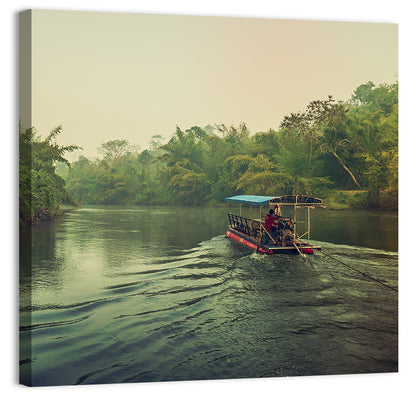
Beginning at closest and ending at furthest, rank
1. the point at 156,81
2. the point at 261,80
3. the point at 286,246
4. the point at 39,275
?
the point at 39,275 → the point at 286,246 → the point at 261,80 → the point at 156,81

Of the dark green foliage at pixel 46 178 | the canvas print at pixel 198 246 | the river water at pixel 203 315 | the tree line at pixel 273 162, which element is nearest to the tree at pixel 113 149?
the tree line at pixel 273 162

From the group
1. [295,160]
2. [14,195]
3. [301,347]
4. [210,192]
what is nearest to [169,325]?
[301,347]

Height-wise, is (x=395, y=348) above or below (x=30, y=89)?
below

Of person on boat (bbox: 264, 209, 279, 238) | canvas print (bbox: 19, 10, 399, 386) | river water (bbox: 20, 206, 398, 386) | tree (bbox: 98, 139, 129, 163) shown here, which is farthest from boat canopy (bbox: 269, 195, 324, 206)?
tree (bbox: 98, 139, 129, 163)

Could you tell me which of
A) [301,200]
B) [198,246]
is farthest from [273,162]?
[301,200]

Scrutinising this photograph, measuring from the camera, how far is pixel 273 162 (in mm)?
30266

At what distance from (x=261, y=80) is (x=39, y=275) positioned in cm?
958

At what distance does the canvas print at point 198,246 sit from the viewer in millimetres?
4746

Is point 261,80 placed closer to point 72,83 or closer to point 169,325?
point 72,83

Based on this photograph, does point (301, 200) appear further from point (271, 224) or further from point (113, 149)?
point (113, 149)

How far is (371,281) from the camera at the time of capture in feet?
25.1

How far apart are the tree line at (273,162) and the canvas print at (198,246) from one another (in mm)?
316

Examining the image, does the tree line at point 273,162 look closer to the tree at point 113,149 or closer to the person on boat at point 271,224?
the tree at point 113,149

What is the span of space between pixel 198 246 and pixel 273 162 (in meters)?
19.1
